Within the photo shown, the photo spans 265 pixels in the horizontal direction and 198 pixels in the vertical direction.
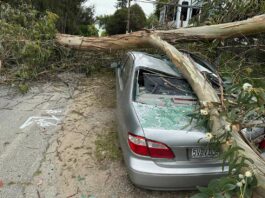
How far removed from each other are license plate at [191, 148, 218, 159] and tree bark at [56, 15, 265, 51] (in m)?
2.96

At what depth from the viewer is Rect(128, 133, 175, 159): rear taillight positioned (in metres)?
3.08

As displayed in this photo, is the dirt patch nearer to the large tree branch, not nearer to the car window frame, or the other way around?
the car window frame

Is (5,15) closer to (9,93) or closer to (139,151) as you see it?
(9,93)

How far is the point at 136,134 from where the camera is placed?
314 centimetres

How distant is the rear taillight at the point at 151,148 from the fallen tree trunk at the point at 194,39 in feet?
1.67

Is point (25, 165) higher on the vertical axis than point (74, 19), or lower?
lower

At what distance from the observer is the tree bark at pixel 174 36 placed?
5.34 m

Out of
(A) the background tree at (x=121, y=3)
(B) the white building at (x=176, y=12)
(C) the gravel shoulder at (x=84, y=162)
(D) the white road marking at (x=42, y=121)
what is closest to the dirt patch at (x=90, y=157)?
(C) the gravel shoulder at (x=84, y=162)

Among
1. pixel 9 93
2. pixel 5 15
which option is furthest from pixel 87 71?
pixel 5 15

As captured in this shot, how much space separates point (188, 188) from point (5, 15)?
807 centimetres

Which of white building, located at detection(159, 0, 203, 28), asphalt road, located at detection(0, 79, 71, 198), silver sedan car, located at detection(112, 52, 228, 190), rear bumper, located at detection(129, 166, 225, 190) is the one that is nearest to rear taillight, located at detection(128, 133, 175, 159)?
silver sedan car, located at detection(112, 52, 228, 190)

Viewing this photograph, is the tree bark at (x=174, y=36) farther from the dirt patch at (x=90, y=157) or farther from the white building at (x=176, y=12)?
the white building at (x=176, y=12)

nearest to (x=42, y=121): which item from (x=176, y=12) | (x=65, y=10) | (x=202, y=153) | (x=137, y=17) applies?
(x=202, y=153)

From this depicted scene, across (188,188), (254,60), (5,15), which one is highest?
(5,15)
